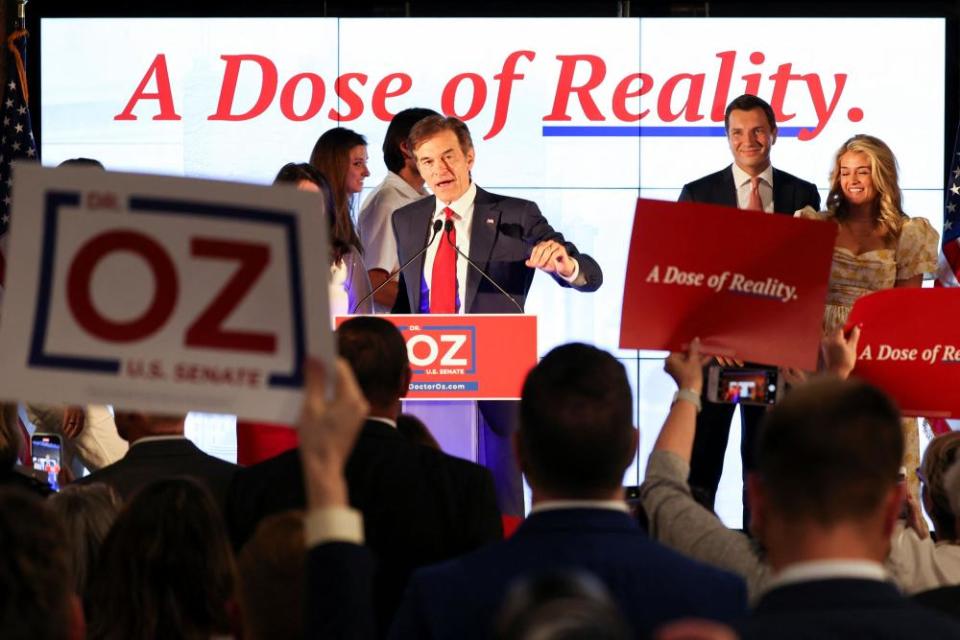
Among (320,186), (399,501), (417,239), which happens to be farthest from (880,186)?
(399,501)

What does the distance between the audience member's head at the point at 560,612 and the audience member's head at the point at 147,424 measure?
96.5 inches

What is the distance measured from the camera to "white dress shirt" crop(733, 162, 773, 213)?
7469 millimetres

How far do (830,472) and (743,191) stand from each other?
5927 mm

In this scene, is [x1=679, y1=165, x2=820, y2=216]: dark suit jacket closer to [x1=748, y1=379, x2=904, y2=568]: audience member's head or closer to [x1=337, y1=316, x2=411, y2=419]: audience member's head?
[x1=337, y1=316, x2=411, y2=419]: audience member's head

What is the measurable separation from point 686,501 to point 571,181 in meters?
5.71

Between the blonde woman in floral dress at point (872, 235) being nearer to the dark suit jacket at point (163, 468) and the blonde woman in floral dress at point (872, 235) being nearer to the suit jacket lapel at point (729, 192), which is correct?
the suit jacket lapel at point (729, 192)

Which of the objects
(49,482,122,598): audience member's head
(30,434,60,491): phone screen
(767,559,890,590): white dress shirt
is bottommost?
(30,434,60,491): phone screen

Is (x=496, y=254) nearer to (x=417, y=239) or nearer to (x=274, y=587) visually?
(x=417, y=239)

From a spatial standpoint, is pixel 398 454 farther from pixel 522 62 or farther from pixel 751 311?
pixel 522 62

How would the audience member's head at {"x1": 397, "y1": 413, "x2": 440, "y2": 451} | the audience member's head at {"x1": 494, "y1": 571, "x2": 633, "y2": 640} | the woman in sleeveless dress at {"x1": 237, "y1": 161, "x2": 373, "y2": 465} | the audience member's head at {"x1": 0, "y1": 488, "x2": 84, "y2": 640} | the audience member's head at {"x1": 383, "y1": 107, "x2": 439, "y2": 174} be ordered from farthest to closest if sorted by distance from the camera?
1. the audience member's head at {"x1": 383, "y1": 107, "x2": 439, "y2": 174}
2. the woman in sleeveless dress at {"x1": 237, "y1": 161, "x2": 373, "y2": 465}
3. the audience member's head at {"x1": 397, "y1": 413, "x2": 440, "y2": 451}
4. the audience member's head at {"x1": 0, "y1": 488, "x2": 84, "y2": 640}
5. the audience member's head at {"x1": 494, "y1": 571, "x2": 633, "y2": 640}

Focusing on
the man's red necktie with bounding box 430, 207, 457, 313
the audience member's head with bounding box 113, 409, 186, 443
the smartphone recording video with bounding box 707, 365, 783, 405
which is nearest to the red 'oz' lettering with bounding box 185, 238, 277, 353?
the audience member's head with bounding box 113, 409, 186, 443

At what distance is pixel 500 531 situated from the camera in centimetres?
292

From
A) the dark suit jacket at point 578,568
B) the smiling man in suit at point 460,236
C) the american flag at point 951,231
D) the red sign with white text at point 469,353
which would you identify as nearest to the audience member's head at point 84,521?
the dark suit jacket at point 578,568

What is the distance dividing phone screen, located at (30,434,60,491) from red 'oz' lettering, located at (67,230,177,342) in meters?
3.26
